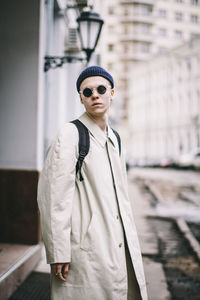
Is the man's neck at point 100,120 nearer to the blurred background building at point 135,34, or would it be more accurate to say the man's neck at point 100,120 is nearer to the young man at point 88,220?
the young man at point 88,220

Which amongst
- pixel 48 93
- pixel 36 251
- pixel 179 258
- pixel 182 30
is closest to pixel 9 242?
pixel 36 251

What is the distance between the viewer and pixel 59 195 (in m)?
1.98

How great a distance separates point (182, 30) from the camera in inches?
2159

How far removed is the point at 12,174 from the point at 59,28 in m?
3.87

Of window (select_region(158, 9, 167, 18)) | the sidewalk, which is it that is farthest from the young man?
window (select_region(158, 9, 167, 18))

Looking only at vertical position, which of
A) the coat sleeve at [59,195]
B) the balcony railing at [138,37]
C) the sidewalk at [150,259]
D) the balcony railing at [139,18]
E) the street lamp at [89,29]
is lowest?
the sidewalk at [150,259]

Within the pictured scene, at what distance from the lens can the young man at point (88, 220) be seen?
198 centimetres

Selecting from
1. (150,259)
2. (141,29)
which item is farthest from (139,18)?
(150,259)

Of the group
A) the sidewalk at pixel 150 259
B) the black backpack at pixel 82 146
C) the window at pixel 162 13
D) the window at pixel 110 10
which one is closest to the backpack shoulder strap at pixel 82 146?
the black backpack at pixel 82 146

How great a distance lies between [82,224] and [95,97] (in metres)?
0.85

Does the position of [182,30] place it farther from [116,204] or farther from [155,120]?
[116,204]

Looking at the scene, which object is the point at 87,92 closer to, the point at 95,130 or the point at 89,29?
the point at 95,130

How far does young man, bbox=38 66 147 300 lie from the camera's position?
1977mm

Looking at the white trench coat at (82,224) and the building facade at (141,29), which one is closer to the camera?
the white trench coat at (82,224)
